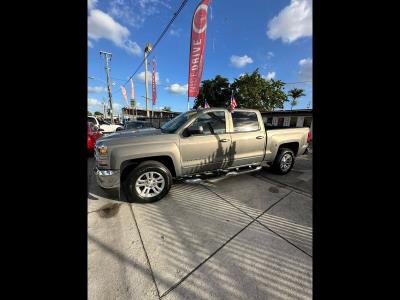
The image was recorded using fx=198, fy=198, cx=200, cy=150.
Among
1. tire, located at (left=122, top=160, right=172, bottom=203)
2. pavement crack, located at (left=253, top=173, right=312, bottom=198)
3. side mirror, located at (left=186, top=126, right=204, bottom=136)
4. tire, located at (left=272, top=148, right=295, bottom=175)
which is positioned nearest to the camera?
tire, located at (left=122, top=160, right=172, bottom=203)

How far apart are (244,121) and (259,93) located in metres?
25.2

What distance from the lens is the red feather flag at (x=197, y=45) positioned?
7.89m

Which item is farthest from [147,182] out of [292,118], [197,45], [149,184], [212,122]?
[292,118]

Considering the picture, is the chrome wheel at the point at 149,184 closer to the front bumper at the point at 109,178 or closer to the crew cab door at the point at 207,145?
the front bumper at the point at 109,178

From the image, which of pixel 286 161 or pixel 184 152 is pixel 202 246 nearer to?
pixel 184 152

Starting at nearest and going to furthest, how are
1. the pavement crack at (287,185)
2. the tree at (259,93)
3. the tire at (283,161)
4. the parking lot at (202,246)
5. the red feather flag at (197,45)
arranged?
1. the parking lot at (202,246)
2. the pavement crack at (287,185)
3. the tire at (283,161)
4. the red feather flag at (197,45)
5. the tree at (259,93)

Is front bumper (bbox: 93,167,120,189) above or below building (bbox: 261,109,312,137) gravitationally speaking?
below

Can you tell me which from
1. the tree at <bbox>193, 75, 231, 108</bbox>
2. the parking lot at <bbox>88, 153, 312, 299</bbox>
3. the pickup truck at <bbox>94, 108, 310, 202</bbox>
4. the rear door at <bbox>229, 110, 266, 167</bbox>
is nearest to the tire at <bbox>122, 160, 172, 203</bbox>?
the pickup truck at <bbox>94, 108, 310, 202</bbox>

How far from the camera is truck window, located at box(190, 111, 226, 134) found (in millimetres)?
4098

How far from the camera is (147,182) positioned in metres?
3.66

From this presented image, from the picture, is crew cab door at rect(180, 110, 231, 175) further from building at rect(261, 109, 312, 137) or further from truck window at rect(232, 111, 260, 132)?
building at rect(261, 109, 312, 137)

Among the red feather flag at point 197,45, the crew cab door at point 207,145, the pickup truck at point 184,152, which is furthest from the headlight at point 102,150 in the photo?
the red feather flag at point 197,45
